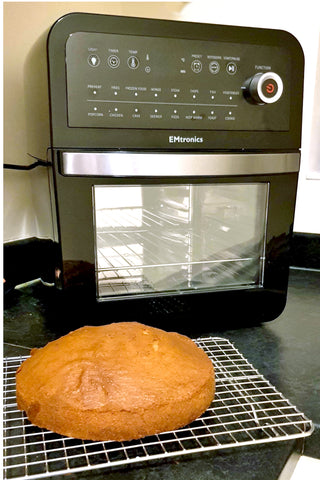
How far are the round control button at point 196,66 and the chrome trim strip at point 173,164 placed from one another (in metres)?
0.14

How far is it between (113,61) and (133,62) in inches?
1.3

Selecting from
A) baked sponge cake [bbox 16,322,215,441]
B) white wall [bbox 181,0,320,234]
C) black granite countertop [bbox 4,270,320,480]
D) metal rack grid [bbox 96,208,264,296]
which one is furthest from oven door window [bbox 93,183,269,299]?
white wall [bbox 181,0,320,234]

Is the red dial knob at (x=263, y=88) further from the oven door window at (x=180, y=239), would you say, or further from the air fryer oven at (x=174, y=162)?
the oven door window at (x=180, y=239)

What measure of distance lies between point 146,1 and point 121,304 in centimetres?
84

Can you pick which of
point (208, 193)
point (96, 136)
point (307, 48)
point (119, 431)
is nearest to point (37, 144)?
point (96, 136)

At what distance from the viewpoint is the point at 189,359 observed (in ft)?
1.93

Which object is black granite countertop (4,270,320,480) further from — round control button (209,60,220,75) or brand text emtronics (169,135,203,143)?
round control button (209,60,220,75)

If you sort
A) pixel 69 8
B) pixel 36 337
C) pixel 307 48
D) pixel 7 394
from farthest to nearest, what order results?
pixel 307 48 → pixel 69 8 → pixel 36 337 → pixel 7 394

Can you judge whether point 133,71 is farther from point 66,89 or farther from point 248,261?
point 248,261

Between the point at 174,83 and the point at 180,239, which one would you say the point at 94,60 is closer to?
the point at 174,83

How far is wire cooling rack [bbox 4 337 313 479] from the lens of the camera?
0.48 meters

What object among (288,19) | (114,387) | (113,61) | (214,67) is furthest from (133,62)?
(288,19)

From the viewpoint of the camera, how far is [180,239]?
866mm

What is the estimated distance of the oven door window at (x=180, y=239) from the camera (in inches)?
31.3
